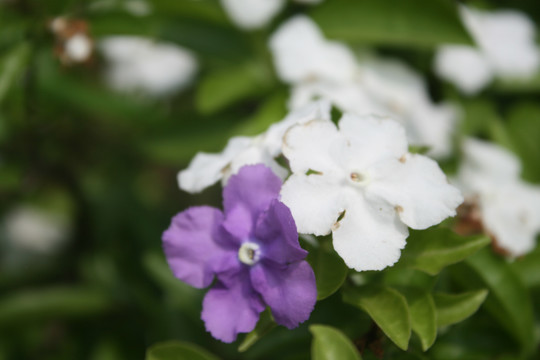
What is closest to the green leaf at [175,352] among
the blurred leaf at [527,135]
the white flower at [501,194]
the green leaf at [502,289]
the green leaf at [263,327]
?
the green leaf at [263,327]

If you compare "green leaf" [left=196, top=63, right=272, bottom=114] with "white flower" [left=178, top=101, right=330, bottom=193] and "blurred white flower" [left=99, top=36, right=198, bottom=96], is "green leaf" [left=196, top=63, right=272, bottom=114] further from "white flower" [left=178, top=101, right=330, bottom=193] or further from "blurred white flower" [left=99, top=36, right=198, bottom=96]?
"white flower" [left=178, top=101, right=330, bottom=193]

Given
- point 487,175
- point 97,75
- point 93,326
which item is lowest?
point 93,326

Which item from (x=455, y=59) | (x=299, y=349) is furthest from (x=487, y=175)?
(x=299, y=349)

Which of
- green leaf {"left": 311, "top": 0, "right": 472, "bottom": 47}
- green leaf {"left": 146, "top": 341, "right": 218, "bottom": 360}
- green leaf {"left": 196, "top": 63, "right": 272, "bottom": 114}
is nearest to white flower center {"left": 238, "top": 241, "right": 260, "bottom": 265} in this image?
green leaf {"left": 146, "top": 341, "right": 218, "bottom": 360}

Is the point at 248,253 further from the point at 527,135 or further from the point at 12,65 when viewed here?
the point at 527,135

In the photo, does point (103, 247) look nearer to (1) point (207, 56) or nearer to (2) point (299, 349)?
(1) point (207, 56)

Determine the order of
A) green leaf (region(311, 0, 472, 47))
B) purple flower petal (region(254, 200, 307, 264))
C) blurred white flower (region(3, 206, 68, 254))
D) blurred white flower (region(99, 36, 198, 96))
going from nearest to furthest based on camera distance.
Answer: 1. purple flower petal (region(254, 200, 307, 264))
2. green leaf (region(311, 0, 472, 47))
3. blurred white flower (region(99, 36, 198, 96))
4. blurred white flower (region(3, 206, 68, 254))

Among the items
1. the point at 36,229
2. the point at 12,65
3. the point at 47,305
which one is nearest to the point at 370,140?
the point at 12,65
